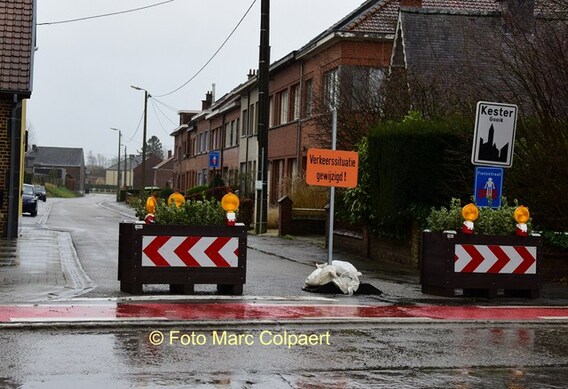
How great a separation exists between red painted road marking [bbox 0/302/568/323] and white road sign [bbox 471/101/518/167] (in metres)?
2.38

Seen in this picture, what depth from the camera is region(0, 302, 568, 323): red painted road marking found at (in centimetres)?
1060

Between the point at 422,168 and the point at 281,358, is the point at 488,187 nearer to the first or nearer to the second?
the point at 422,168

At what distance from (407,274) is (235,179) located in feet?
87.4

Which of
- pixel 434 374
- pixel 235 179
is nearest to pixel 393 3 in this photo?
pixel 235 179

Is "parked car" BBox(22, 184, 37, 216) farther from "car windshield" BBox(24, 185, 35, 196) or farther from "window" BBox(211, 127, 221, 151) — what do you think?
"window" BBox(211, 127, 221, 151)

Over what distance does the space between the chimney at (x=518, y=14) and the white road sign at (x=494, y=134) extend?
6.77m

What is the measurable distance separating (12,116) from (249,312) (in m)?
14.2

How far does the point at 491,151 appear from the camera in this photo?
47.2 feet

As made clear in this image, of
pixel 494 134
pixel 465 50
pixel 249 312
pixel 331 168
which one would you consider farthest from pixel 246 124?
pixel 249 312

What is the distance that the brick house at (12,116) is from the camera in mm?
23609

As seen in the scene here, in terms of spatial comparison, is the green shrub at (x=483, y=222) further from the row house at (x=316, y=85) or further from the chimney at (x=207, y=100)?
the chimney at (x=207, y=100)

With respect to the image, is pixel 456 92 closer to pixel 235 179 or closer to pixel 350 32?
pixel 350 32

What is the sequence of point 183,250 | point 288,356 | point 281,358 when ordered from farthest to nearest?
point 183,250 → point 288,356 → point 281,358

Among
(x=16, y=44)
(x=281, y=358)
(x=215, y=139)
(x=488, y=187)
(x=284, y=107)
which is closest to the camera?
(x=281, y=358)
